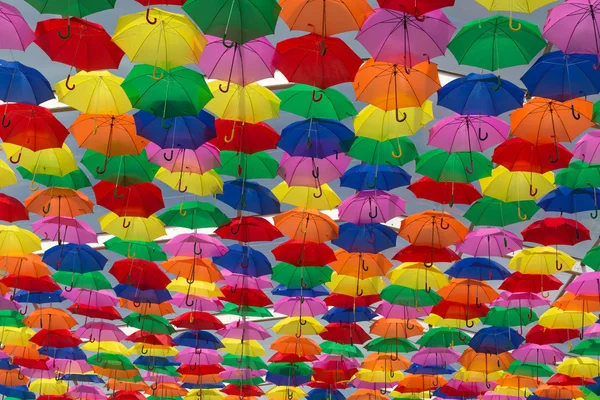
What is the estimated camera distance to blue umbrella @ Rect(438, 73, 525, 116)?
6582 millimetres

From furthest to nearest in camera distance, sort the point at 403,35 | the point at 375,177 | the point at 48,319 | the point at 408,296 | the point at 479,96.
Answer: the point at 48,319, the point at 408,296, the point at 375,177, the point at 479,96, the point at 403,35

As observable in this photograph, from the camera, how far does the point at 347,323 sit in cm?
1116

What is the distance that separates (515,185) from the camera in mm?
7953

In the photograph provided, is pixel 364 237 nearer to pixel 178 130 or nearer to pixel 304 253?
pixel 304 253

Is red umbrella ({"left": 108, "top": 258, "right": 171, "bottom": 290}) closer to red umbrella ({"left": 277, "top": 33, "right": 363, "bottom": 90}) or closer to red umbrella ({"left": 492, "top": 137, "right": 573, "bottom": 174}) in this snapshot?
red umbrella ({"left": 277, "top": 33, "right": 363, "bottom": 90})

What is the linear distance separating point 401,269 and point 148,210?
3.21m

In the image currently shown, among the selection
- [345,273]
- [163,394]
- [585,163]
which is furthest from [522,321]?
[163,394]

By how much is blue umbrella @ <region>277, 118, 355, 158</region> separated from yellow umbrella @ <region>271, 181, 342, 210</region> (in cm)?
109

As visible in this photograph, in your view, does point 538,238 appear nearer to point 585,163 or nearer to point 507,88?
point 585,163

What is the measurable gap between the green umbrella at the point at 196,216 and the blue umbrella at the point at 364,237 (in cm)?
126

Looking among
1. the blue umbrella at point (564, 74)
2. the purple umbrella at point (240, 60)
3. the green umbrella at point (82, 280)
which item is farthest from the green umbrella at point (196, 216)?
the blue umbrella at point (564, 74)

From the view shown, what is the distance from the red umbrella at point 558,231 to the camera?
334 inches

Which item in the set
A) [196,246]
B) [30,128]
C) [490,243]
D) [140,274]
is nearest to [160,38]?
[30,128]

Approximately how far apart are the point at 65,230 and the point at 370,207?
11.0ft
